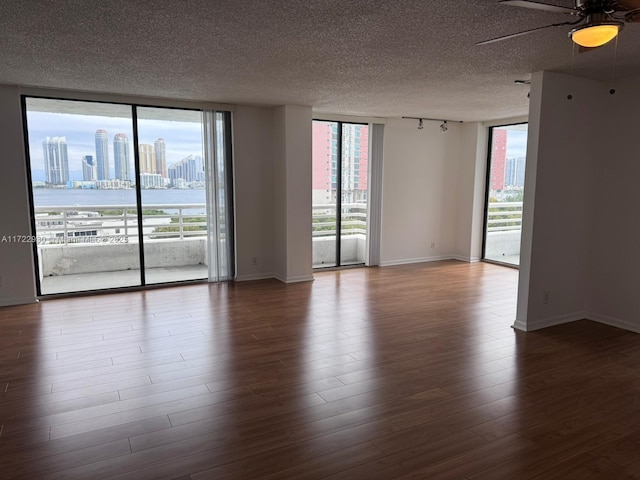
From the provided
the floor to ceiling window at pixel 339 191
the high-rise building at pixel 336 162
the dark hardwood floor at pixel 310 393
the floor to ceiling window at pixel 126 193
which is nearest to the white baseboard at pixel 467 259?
the floor to ceiling window at pixel 339 191

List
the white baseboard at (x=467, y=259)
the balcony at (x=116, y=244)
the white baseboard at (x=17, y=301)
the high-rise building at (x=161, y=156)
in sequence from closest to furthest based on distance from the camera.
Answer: the white baseboard at (x=17, y=301) < the high-rise building at (x=161, y=156) < the balcony at (x=116, y=244) < the white baseboard at (x=467, y=259)

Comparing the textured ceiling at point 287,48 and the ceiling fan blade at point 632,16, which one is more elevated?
the textured ceiling at point 287,48

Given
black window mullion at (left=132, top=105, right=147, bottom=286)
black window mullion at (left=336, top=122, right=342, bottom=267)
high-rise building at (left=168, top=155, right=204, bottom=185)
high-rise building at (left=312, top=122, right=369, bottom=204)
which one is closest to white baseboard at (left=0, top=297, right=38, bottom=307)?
black window mullion at (left=132, top=105, right=147, bottom=286)

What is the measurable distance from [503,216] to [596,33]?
5.83m

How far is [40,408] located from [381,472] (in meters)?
2.13

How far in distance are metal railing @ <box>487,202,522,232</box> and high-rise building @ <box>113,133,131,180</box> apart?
5908 millimetres

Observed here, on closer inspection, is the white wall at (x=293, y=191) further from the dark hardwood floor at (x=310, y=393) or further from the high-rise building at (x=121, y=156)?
the high-rise building at (x=121, y=156)

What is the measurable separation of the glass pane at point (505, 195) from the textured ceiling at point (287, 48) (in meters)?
2.24

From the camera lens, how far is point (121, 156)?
5.97 m

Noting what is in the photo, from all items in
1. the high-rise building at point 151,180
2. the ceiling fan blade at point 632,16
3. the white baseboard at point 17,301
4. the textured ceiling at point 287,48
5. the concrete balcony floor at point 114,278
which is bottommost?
the concrete balcony floor at point 114,278

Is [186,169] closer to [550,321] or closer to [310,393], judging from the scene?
[310,393]

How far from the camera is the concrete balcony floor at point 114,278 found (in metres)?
5.86

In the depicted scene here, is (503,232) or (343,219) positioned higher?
(343,219)

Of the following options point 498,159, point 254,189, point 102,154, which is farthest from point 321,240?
point 102,154
